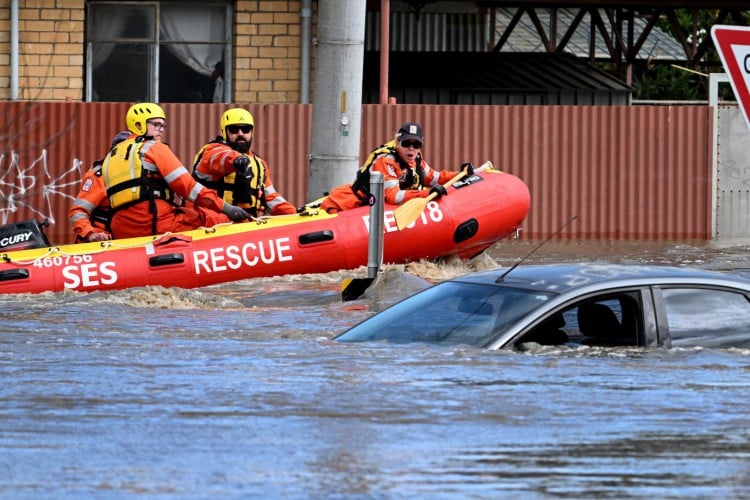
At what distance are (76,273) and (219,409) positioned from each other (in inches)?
246

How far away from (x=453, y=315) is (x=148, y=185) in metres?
6.36

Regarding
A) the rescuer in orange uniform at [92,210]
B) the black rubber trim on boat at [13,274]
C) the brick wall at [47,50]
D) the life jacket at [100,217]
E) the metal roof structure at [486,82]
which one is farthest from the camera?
the metal roof structure at [486,82]

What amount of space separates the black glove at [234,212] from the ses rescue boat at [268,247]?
0.28ft

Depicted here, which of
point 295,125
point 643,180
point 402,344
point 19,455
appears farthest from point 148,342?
point 643,180

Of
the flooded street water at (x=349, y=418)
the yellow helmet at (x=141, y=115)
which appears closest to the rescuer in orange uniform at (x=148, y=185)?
the yellow helmet at (x=141, y=115)

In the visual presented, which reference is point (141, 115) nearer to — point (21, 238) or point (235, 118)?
point (235, 118)

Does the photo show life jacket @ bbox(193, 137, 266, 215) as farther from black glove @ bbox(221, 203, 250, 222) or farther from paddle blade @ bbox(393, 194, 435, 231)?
paddle blade @ bbox(393, 194, 435, 231)

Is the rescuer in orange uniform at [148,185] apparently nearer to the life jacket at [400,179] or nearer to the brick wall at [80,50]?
the life jacket at [400,179]

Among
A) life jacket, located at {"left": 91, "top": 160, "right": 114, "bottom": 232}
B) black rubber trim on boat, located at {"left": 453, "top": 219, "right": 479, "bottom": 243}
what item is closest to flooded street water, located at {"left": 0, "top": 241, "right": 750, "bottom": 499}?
life jacket, located at {"left": 91, "top": 160, "right": 114, "bottom": 232}

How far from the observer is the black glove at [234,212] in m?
14.3

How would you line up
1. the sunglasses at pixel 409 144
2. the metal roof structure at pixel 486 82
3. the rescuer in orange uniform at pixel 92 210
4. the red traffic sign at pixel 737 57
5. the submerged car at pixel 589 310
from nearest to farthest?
the red traffic sign at pixel 737 57
the submerged car at pixel 589 310
the rescuer in orange uniform at pixel 92 210
the sunglasses at pixel 409 144
the metal roof structure at pixel 486 82

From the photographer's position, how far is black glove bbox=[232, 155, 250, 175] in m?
14.6

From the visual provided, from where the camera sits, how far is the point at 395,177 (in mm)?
15406

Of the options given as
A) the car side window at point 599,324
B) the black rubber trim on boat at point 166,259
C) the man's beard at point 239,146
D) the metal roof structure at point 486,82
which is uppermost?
the metal roof structure at point 486,82
